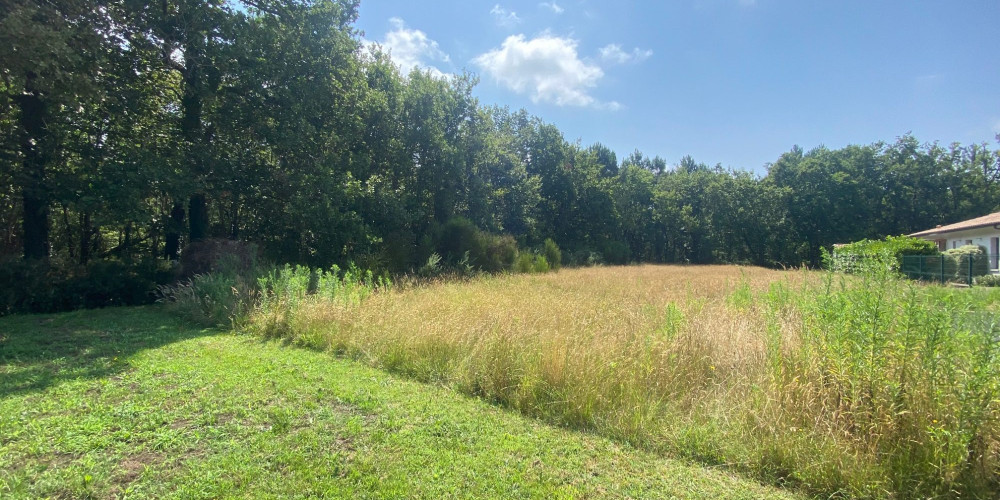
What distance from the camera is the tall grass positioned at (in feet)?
9.68

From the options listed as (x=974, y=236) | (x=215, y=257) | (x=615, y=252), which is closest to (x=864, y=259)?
(x=215, y=257)

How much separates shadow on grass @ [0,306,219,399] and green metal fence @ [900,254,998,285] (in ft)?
76.5

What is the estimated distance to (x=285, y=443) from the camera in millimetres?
3311

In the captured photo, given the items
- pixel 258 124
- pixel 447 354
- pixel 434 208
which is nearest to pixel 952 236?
pixel 434 208

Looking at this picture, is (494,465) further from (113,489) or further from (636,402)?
(113,489)

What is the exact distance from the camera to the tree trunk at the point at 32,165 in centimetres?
1132

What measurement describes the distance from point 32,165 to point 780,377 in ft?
57.2

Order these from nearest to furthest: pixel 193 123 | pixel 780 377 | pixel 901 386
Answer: pixel 901 386 < pixel 780 377 < pixel 193 123

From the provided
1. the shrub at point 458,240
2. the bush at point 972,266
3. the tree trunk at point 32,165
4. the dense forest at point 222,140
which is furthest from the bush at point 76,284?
the bush at point 972,266

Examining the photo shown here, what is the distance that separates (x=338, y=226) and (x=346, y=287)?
7881mm

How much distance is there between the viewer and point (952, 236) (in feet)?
86.8

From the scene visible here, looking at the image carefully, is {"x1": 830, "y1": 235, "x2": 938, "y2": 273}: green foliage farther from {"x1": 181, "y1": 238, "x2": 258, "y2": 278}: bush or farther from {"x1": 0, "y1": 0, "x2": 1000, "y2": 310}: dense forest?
{"x1": 181, "y1": 238, "x2": 258, "y2": 278}: bush

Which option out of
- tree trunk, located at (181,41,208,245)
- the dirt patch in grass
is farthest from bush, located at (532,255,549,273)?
the dirt patch in grass

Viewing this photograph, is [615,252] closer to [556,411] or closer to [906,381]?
[556,411]
